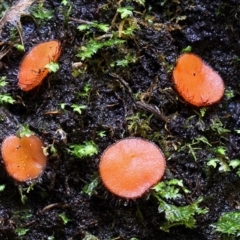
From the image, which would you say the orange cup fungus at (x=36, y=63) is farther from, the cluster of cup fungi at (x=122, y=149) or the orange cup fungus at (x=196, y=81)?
the orange cup fungus at (x=196, y=81)

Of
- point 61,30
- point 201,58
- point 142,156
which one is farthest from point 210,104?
point 61,30

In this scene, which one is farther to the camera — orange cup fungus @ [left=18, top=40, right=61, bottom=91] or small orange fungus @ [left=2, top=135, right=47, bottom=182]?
orange cup fungus @ [left=18, top=40, right=61, bottom=91]

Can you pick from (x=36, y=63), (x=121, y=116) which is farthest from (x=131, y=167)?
(x=36, y=63)

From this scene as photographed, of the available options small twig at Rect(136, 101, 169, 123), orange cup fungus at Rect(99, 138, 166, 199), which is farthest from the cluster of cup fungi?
small twig at Rect(136, 101, 169, 123)

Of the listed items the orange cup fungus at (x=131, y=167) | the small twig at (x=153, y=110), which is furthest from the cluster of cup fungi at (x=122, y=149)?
the small twig at (x=153, y=110)

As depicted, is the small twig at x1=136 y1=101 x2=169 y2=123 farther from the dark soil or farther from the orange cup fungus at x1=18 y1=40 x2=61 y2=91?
the orange cup fungus at x1=18 y1=40 x2=61 y2=91

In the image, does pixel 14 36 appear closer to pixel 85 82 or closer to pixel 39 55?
pixel 39 55
